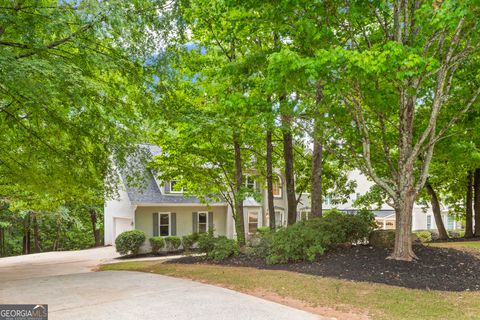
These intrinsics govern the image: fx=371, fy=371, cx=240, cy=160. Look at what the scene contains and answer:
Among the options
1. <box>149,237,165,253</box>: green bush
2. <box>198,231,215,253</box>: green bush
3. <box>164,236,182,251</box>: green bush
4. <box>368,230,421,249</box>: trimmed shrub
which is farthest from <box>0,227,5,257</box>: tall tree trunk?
<box>368,230,421,249</box>: trimmed shrub

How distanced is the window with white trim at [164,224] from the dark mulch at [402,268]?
41.9 ft

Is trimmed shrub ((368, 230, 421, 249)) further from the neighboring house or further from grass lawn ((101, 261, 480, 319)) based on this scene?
the neighboring house

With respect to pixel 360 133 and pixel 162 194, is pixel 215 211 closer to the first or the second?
pixel 162 194

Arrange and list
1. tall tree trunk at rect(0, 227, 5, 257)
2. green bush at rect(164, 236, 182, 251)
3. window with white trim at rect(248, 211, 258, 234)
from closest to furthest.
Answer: green bush at rect(164, 236, 182, 251), window with white trim at rect(248, 211, 258, 234), tall tree trunk at rect(0, 227, 5, 257)

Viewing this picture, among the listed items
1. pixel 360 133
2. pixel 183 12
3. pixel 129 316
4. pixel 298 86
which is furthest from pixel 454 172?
pixel 129 316

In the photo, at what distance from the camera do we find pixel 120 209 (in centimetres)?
2362

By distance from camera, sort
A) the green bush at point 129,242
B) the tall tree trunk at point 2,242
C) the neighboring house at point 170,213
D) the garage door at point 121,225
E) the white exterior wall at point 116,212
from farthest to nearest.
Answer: the tall tree trunk at point 2,242
the garage door at point 121,225
the white exterior wall at point 116,212
the neighboring house at point 170,213
the green bush at point 129,242

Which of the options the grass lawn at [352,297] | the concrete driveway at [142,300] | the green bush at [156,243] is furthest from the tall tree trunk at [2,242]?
the grass lawn at [352,297]

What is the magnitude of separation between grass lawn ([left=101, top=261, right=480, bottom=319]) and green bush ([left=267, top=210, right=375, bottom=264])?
4.68ft

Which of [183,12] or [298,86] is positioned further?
[183,12]

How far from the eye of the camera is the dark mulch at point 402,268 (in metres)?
7.47

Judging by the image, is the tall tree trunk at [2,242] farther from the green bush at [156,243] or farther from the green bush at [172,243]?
the green bush at [172,243]

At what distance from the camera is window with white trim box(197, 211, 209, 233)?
78.9ft

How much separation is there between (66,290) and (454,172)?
18398mm
